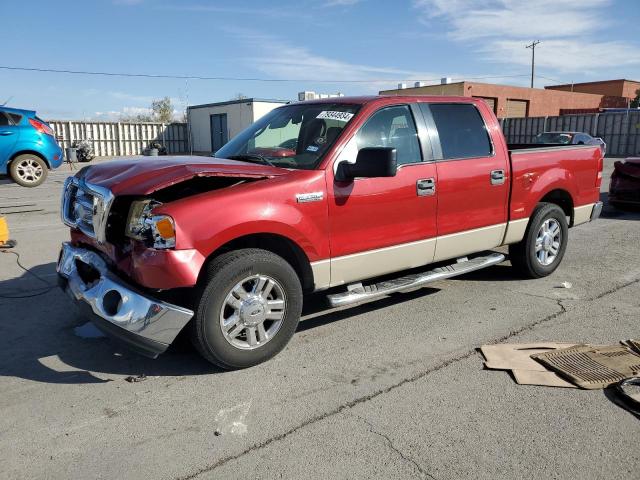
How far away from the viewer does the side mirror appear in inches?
154

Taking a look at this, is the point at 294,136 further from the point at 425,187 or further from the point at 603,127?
the point at 603,127

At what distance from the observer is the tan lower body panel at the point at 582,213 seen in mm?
6391

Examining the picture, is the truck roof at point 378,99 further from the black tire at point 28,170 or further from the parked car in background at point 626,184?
the black tire at point 28,170

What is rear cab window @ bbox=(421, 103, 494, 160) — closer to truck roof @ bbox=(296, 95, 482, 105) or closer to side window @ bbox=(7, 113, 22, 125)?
truck roof @ bbox=(296, 95, 482, 105)

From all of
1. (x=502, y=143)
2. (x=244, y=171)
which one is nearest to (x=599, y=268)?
(x=502, y=143)

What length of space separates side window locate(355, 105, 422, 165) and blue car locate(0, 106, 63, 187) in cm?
1247

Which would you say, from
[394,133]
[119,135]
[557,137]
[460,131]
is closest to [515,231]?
[460,131]

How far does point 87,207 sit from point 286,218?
58.0 inches

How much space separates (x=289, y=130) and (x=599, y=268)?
436 centimetres

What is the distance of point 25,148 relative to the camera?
46.0 feet

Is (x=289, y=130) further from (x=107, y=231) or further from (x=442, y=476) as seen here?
(x=442, y=476)

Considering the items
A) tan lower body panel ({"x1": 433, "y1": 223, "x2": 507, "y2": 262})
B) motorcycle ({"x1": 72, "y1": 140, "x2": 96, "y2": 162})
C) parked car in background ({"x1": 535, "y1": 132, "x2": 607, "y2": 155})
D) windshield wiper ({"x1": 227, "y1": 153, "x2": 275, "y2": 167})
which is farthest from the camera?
motorcycle ({"x1": 72, "y1": 140, "x2": 96, "y2": 162})

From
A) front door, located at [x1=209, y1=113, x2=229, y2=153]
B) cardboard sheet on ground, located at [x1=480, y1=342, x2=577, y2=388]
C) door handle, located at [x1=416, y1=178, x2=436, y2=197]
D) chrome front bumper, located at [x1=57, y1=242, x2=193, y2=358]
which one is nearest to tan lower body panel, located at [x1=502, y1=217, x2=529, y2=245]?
door handle, located at [x1=416, y1=178, x2=436, y2=197]

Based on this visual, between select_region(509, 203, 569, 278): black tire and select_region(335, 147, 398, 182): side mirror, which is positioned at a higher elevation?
select_region(335, 147, 398, 182): side mirror
